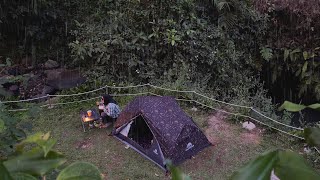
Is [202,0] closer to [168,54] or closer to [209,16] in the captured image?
[209,16]

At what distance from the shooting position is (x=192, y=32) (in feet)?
24.4

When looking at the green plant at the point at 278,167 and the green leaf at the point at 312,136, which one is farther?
the green leaf at the point at 312,136

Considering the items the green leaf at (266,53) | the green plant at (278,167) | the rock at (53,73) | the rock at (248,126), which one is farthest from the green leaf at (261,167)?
the green leaf at (266,53)

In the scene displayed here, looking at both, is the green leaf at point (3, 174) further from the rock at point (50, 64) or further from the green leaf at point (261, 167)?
the rock at point (50, 64)

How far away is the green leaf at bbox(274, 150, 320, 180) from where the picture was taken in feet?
1.10

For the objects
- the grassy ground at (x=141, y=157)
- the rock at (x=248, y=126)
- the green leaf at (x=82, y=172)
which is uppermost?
the green leaf at (x=82, y=172)

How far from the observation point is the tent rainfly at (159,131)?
527cm

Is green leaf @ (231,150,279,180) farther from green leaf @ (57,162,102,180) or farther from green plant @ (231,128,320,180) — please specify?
green leaf @ (57,162,102,180)

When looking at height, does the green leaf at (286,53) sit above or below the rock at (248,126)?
above

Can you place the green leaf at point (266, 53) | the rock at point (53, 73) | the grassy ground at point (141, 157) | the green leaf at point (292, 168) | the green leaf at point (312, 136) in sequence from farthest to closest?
the green leaf at point (266, 53) < the rock at point (53, 73) < the grassy ground at point (141, 157) < the green leaf at point (312, 136) < the green leaf at point (292, 168)

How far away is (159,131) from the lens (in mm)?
5340

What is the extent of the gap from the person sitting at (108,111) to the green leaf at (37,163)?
5.66 m

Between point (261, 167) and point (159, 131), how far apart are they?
5.02 meters

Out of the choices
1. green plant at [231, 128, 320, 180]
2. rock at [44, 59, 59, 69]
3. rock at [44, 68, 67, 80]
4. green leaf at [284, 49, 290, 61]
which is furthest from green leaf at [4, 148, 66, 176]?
green leaf at [284, 49, 290, 61]
